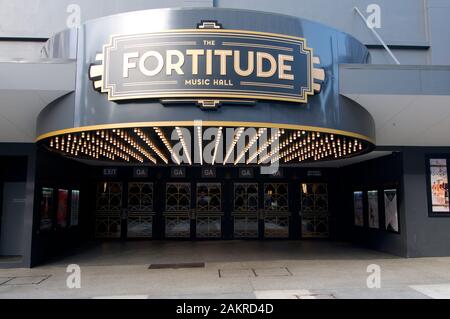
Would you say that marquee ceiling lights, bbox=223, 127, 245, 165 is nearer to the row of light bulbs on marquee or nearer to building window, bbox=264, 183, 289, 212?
the row of light bulbs on marquee

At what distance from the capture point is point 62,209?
1368 cm

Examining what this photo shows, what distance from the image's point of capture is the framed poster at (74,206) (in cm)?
1474

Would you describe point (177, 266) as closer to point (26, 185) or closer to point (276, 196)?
point (26, 185)

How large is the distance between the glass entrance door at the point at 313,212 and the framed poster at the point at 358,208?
1.69 meters

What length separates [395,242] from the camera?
42.0 feet

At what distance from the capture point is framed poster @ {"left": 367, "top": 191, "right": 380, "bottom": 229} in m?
14.1

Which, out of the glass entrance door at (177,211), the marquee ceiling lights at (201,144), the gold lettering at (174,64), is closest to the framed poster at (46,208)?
the marquee ceiling lights at (201,144)

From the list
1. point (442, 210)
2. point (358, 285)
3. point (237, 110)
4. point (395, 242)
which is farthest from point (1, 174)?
point (442, 210)

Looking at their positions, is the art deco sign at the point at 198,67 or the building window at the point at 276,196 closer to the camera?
the art deco sign at the point at 198,67

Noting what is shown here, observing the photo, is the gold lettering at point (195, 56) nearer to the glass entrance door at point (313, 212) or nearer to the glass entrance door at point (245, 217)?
the glass entrance door at point (245, 217)

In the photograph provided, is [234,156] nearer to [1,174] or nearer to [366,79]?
[366,79]

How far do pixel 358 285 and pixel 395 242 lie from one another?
5.10 m

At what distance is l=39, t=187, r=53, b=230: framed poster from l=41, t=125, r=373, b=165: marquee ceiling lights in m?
1.46

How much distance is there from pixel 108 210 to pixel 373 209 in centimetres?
1077
